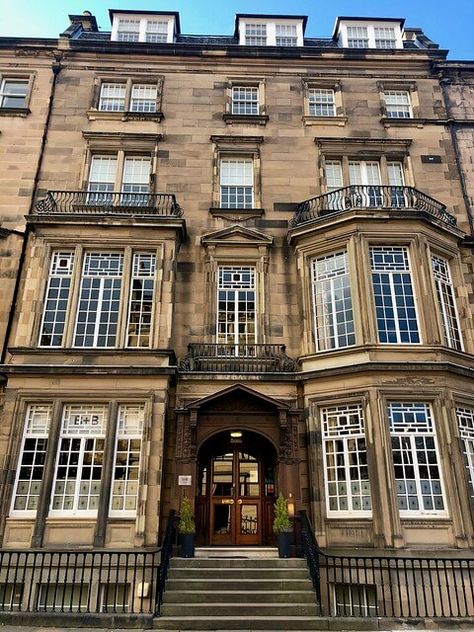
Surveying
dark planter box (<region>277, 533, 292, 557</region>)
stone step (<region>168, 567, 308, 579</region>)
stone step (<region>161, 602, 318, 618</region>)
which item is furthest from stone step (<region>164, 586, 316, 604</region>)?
dark planter box (<region>277, 533, 292, 557</region>)

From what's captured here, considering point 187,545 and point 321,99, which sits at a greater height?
point 321,99

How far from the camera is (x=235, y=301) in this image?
15125 mm

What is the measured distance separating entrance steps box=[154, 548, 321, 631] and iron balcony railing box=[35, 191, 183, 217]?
996 centimetres

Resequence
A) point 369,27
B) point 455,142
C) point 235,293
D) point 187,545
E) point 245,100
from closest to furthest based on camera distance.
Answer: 1. point 187,545
2. point 235,293
3. point 455,142
4. point 245,100
5. point 369,27

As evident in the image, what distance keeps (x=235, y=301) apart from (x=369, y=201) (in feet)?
18.3

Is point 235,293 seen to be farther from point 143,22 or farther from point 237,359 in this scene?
point 143,22

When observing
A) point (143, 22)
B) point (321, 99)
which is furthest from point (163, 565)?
point (143, 22)

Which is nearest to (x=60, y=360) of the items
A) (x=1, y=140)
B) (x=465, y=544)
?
(x=1, y=140)

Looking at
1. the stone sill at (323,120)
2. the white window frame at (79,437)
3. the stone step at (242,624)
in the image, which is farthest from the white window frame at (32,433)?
the stone sill at (323,120)

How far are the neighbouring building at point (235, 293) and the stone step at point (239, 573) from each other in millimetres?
1301

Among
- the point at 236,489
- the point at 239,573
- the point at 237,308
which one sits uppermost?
the point at 237,308

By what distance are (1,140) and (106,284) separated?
24.5 feet

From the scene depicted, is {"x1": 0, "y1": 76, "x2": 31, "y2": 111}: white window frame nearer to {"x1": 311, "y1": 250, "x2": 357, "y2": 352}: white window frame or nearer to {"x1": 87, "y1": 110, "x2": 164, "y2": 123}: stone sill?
{"x1": 87, "y1": 110, "x2": 164, "y2": 123}: stone sill

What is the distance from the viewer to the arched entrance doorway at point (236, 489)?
13.1 metres
